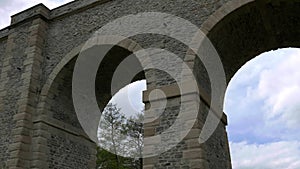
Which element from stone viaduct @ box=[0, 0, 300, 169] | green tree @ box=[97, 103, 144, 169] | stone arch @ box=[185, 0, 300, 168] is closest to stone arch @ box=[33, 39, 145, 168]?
stone viaduct @ box=[0, 0, 300, 169]

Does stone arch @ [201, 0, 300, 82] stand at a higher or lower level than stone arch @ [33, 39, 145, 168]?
higher

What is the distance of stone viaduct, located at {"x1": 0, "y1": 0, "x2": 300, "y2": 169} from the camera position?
7727 mm

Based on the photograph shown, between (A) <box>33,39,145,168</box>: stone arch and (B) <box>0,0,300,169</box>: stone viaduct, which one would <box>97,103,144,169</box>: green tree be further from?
(A) <box>33,39,145,168</box>: stone arch

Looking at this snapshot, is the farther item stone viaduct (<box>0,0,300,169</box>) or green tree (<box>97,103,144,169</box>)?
green tree (<box>97,103,144,169</box>)

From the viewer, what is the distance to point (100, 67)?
10.9m

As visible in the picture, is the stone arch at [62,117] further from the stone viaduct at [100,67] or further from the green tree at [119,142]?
the green tree at [119,142]

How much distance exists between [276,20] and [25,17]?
8.50 meters

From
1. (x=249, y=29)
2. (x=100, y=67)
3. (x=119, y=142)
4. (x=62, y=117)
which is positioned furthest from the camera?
(x=119, y=142)

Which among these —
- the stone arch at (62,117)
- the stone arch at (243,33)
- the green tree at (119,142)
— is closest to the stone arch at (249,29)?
the stone arch at (243,33)

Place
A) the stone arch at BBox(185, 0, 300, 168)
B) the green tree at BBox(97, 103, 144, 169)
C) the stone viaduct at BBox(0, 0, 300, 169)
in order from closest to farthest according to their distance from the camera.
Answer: the stone viaduct at BBox(0, 0, 300, 169)
the stone arch at BBox(185, 0, 300, 168)
the green tree at BBox(97, 103, 144, 169)

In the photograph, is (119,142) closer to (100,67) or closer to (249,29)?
(100,67)

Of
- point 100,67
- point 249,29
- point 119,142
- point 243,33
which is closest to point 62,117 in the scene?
point 100,67

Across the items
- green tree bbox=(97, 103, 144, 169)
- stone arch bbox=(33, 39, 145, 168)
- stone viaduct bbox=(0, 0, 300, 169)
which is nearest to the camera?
stone viaduct bbox=(0, 0, 300, 169)

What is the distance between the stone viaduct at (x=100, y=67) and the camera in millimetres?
7727
